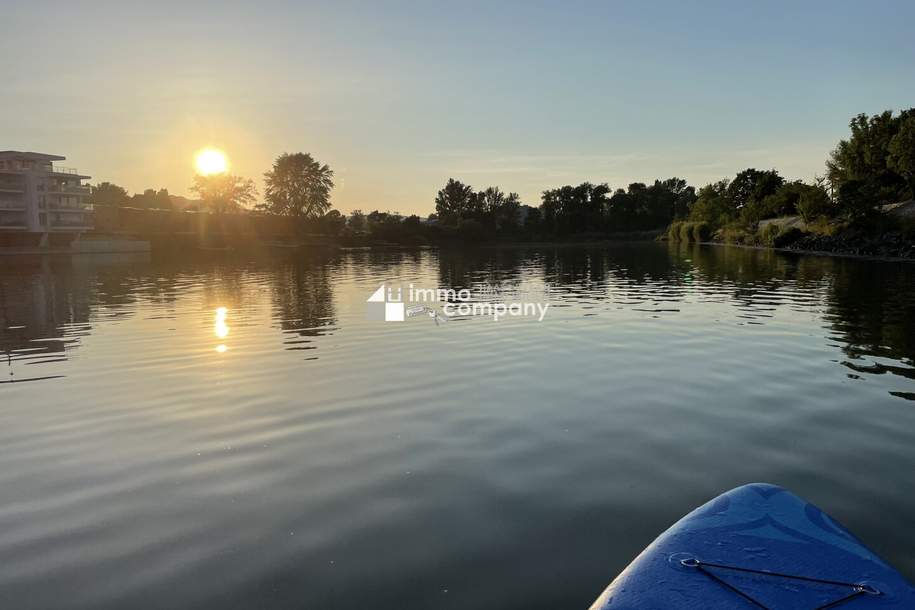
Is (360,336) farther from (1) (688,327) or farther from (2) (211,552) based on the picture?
(2) (211,552)

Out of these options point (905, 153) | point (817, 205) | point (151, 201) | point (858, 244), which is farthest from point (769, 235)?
point (151, 201)

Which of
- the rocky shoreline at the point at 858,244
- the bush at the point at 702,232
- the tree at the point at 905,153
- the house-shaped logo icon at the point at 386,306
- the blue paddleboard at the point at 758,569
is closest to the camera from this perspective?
the blue paddleboard at the point at 758,569

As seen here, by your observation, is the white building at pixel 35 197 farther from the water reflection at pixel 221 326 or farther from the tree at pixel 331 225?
the water reflection at pixel 221 326

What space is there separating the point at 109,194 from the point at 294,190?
67063mm

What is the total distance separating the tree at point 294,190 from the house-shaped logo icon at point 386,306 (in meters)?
118

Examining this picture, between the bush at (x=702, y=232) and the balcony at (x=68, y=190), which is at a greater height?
the balcony at (x=68, y=190)

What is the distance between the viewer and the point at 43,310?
84.0 feet

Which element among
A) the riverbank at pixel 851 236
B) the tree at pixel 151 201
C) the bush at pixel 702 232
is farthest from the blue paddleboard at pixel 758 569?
the tree at pixel 151 201

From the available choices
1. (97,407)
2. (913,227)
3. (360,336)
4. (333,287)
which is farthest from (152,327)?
(913,227)

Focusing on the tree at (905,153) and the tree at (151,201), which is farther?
the tree at (151,201)

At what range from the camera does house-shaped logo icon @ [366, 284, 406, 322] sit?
22.5 m

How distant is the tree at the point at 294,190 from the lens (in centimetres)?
14400

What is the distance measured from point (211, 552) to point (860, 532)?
662 cm

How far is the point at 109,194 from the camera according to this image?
171125 millimetres
